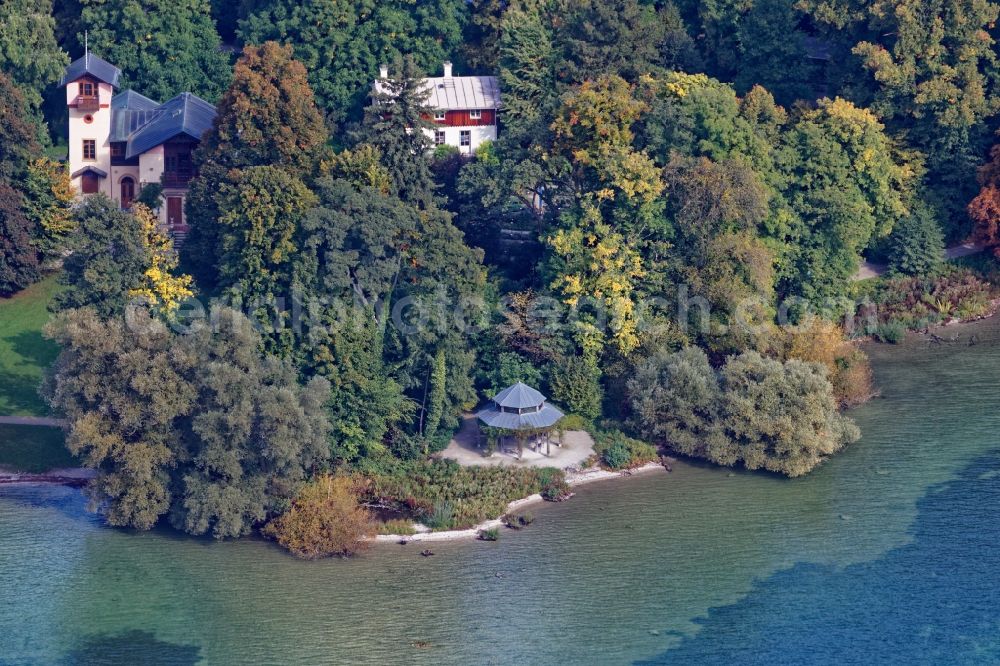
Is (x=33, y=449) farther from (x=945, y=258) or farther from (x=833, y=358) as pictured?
(x=945, y=258)

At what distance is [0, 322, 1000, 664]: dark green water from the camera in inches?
1908

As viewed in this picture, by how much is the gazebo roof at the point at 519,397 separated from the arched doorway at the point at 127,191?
23.2 meters

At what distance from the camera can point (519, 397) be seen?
60281 mm

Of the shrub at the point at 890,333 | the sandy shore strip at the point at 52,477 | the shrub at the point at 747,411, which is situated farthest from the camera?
the shrub at the point at 890,333

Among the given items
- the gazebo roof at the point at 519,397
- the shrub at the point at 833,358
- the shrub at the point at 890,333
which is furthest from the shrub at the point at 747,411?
the shrub at the point at 890,333

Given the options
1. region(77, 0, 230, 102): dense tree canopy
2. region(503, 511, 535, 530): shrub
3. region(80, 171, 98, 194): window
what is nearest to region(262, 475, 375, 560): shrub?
Answer: region(503, 511, 535, 530): shrub

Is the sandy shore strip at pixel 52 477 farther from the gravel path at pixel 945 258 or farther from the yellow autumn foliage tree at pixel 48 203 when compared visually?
the gravel path at pixel 945 258

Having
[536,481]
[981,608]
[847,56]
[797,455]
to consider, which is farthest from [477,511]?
[847,56]

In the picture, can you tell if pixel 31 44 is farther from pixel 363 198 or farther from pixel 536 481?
pixel 536 481

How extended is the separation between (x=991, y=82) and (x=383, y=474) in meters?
34.7

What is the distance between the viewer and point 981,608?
164ft

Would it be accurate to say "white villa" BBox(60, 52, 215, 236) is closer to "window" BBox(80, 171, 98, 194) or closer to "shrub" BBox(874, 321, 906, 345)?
"window" BBox(80, 171, 98, 194)

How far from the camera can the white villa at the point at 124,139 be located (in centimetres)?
7306

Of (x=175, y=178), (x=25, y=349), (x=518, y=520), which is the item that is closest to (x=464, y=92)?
(x=175, y=178)
